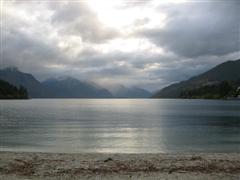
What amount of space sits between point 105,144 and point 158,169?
2558 centimetres

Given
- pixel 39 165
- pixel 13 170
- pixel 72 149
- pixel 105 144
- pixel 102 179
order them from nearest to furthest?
pixel 102 179 → pixel 13 170 → pixel 39 165 → pixel 72 149 → pixel 105 144

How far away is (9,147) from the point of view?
4544 centimetres

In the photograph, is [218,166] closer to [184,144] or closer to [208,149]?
[208,149]

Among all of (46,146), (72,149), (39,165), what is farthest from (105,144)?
(39,165)

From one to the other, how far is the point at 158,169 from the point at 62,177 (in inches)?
313

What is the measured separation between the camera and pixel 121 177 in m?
21.5

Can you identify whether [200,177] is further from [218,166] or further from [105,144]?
[105,144]

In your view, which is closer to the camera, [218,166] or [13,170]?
[13,170]

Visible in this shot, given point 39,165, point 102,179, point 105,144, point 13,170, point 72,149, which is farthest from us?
point 105,144

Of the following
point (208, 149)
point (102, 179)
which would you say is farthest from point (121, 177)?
point (208, 149)

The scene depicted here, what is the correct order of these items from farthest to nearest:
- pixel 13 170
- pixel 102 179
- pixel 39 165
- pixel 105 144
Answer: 1. pixel 105 144
2. pixel 39 165
3. pixel 13 170
4. pixel 102 179

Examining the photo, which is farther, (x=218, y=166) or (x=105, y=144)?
(x=105, y=144)

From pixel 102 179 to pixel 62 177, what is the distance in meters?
2.92

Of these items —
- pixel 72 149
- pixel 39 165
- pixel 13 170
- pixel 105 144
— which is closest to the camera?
pixel 13 170
